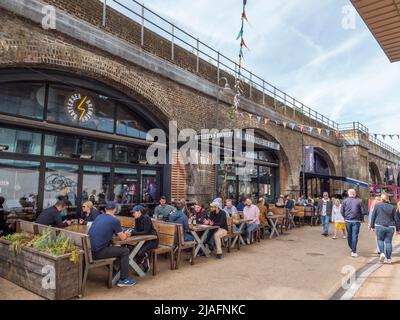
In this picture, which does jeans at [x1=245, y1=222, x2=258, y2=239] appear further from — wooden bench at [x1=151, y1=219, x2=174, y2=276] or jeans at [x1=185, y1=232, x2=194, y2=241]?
wooden bench at [x1=151, y1=219, x2=174, y2=276]

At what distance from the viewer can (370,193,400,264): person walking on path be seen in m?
6.98

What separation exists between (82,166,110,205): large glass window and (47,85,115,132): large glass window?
1.23 metres

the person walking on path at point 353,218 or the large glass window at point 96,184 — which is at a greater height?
the large glass window at point 96,184

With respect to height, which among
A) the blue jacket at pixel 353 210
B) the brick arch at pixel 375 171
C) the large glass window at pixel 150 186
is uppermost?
the brick arch at pixel 375 171

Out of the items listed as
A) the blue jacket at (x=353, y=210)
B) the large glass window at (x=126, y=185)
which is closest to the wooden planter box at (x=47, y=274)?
the large glass window at (x=126, y=185)

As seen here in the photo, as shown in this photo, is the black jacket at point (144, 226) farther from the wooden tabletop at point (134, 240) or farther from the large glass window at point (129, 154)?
the large glass window at point (129, 154)

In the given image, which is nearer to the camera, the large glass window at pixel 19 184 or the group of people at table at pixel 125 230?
the group of people at table at pixel 125 230

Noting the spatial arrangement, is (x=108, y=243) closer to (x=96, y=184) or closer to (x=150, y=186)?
(x=96, y=184)

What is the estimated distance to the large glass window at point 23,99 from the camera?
692cm

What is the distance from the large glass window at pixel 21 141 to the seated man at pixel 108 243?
11.8ft

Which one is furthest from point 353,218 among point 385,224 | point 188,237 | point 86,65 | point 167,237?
point 86,65

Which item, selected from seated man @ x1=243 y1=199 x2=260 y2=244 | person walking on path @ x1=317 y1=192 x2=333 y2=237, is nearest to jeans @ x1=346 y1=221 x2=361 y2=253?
seated man @ x1=243 y1=199 x2=260 y2=244
